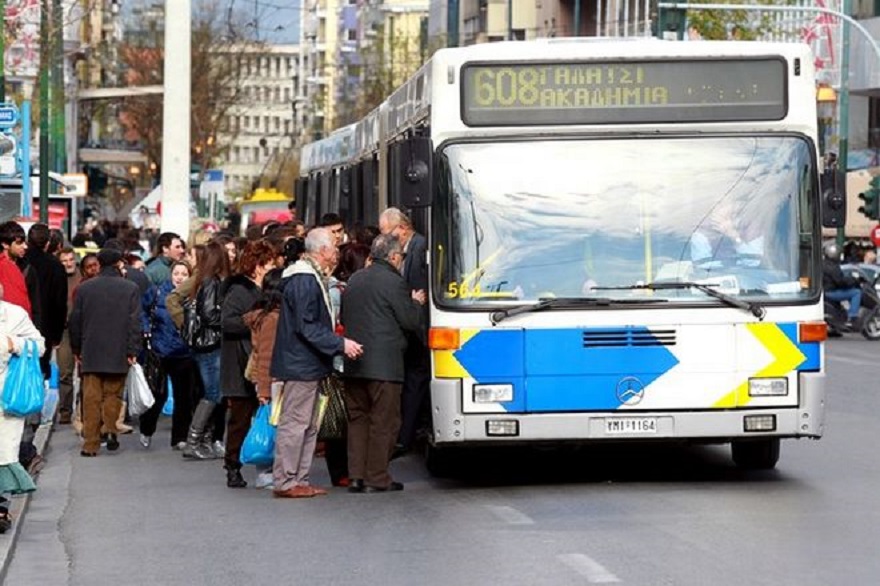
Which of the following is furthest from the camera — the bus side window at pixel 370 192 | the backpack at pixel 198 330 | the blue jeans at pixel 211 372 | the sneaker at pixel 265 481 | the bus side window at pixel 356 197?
the bus side window at pixel 356 197

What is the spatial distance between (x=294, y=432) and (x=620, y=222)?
2.46 m

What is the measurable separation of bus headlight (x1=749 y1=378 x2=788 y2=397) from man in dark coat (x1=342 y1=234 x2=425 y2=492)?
86.2 inches

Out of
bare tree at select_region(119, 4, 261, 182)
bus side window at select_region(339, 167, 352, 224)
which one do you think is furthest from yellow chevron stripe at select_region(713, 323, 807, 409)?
bare tree at select_region(119, 4, 261, 182)

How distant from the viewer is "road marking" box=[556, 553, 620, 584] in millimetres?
11250

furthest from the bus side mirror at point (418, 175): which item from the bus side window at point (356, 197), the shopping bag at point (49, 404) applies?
the bus side window at point (356, 197)

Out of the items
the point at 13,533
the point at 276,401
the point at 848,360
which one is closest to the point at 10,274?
the point at 276,401

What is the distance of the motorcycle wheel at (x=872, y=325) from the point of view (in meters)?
40.6

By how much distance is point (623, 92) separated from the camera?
15805 millimetres

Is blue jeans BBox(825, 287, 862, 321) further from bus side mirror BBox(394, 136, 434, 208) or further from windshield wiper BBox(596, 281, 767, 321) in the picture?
bus side mirror BBox(394, 136, 434, 208)

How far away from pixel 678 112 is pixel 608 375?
1776 mm

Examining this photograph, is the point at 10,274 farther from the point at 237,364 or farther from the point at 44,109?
the point at 44,109

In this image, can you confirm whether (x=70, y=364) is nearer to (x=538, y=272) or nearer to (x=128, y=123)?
(x=538, y=272)

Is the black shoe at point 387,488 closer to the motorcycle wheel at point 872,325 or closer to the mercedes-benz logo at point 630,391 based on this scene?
the mercedes-benz logo at point 630,391

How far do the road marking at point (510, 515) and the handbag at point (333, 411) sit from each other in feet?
5.63
